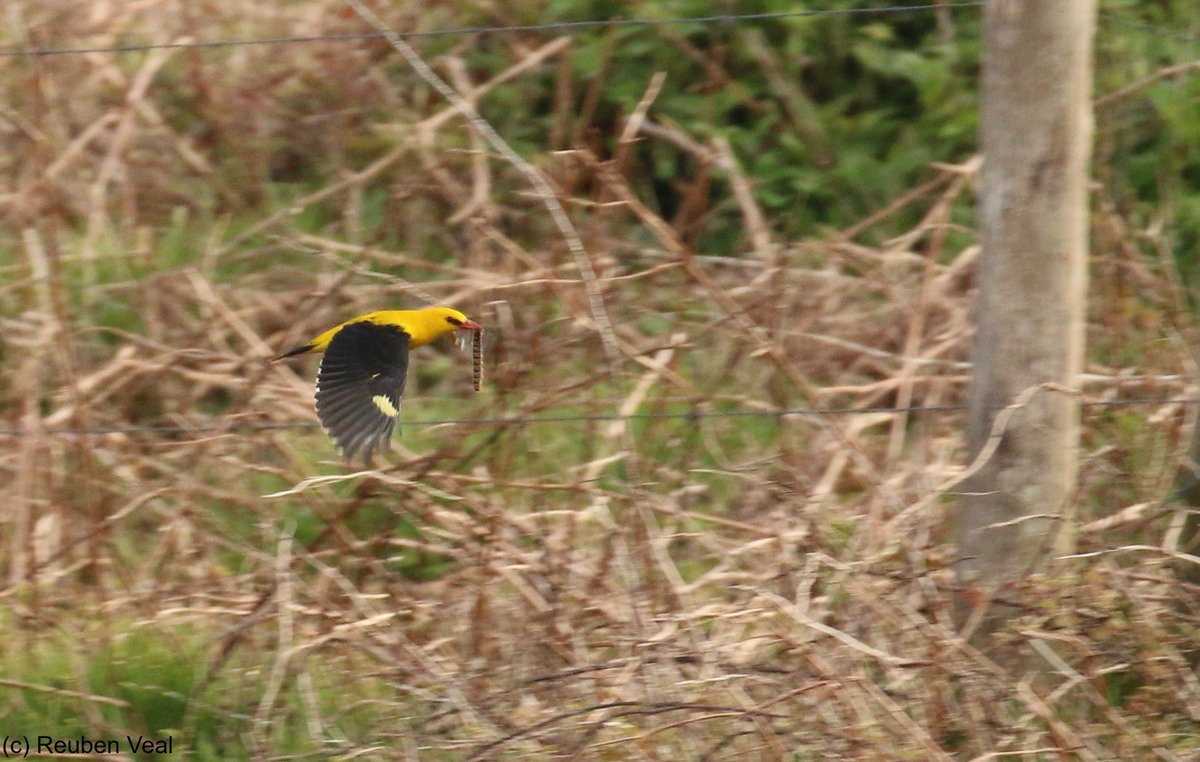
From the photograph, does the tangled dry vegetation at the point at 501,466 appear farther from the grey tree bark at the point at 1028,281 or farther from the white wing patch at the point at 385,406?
the white wing patch at the point at 385,406

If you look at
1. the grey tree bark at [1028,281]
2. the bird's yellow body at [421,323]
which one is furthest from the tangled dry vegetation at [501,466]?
the bird's yellow body at [421,323]

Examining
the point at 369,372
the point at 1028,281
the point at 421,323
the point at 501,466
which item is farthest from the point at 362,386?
the point at 1028,281

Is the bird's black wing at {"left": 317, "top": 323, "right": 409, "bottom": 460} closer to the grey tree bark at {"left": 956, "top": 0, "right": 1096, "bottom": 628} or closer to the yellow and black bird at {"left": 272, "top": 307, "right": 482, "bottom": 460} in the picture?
the yellow and black bird at {"left": 272, "top": 307, "right": 482, "bottom": 460}

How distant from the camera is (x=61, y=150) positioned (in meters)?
7.45

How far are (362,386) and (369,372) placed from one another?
0.14ft

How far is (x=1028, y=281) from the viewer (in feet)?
13.7

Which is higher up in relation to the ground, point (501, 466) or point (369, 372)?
point (369, 372)

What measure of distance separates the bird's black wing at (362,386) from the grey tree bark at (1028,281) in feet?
5.00

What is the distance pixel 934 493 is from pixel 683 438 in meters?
1.55

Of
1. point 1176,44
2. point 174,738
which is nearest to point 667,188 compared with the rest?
point 1176,44

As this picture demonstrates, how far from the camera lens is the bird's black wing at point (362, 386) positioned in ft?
14.0

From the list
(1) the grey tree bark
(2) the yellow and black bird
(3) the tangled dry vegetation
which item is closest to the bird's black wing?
(2) the yellow and black bird

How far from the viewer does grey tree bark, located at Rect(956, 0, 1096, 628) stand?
4.11 m

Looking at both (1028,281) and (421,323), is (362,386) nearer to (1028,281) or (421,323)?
(421,323)
